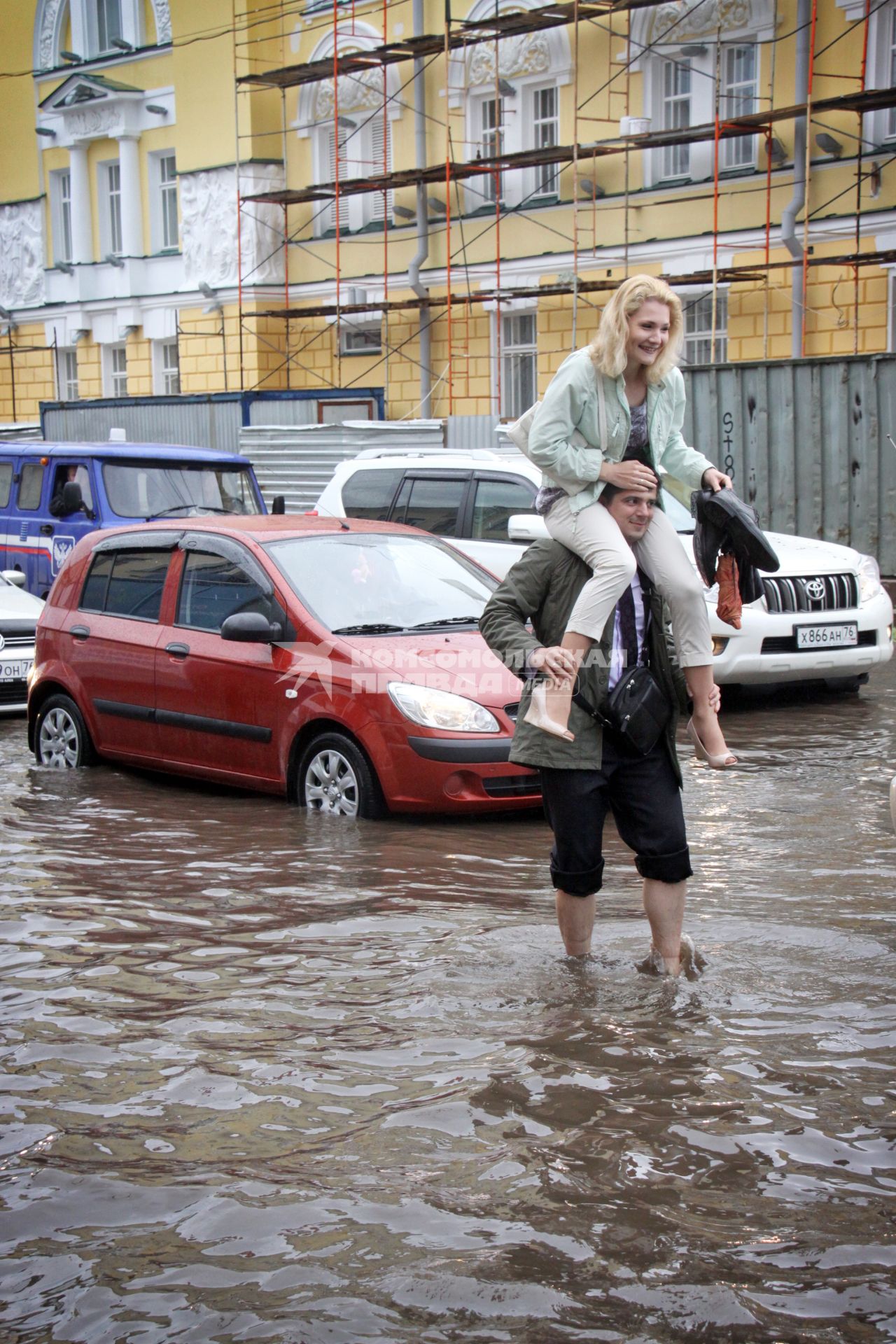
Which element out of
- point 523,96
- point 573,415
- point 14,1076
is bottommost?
point 14,1076

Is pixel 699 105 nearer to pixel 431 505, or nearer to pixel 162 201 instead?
pixel 431 505

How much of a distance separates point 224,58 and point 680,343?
28083 mm

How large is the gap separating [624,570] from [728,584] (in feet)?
1.55

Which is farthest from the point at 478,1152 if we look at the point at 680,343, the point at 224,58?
the point at 224,58

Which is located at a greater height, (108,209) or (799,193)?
(108,209)

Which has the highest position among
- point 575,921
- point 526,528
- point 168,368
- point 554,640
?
point 168,368

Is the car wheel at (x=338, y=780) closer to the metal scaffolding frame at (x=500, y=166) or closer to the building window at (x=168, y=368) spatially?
the metal scaffolding frame at (x=500, y=166)

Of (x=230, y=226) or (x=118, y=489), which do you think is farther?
(x=230, y=226)

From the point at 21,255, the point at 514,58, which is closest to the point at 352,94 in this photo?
the point at 514,58

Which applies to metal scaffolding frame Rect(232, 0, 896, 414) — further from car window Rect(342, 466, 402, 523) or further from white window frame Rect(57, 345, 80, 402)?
car window Rect(342, 466, 402, 523)

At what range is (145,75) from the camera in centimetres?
3266

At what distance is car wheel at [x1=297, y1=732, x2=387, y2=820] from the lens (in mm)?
7422

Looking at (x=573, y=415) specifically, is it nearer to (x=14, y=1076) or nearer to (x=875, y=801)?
(x=14, y=1076)

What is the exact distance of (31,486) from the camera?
49.4ft
